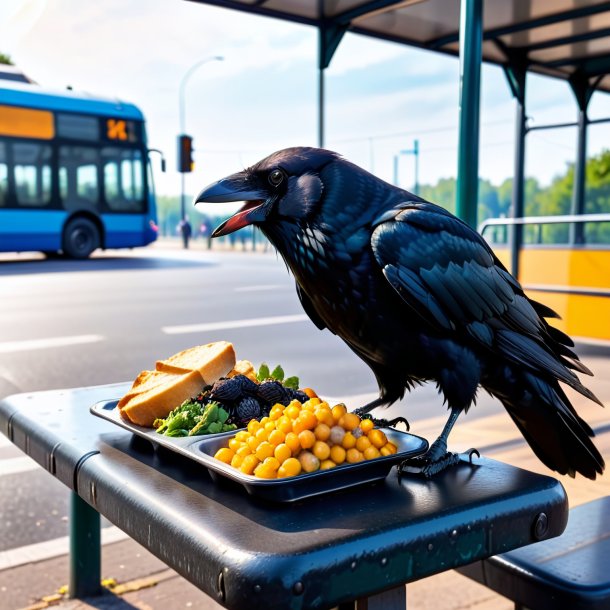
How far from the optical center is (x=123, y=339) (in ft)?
26.5

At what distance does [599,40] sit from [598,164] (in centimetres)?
2248

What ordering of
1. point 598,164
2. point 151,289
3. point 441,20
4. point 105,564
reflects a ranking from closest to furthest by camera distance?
1. point 105,564
2. point 441,20
3. point 151,289
4. point 598,164

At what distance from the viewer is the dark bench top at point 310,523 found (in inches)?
44.3

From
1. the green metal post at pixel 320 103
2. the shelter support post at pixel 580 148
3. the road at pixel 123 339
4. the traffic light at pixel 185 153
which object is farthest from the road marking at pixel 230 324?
the traffic light at pixel 185 153

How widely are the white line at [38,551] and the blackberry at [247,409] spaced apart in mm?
1659

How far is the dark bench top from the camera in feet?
3.69

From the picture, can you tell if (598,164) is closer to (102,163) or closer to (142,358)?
(102,163)

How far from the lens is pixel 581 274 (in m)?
7.21

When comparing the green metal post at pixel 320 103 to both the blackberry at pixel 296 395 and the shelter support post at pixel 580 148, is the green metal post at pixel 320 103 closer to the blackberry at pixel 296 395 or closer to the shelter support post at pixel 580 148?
the blackberry at pixel 296 395

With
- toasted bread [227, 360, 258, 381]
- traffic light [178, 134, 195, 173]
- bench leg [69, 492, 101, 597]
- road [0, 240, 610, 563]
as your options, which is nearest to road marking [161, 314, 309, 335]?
road [0, 240, 610, 563]

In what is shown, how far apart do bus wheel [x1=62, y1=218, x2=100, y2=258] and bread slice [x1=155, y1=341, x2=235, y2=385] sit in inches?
638

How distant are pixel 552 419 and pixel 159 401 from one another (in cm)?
83

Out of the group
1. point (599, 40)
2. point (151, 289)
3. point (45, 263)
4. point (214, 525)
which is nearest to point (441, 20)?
point (599, 40)

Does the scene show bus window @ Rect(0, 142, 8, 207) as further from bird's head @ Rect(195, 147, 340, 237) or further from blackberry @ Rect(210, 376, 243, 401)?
bird's head @ Rect(195, 147, 340, 237)
